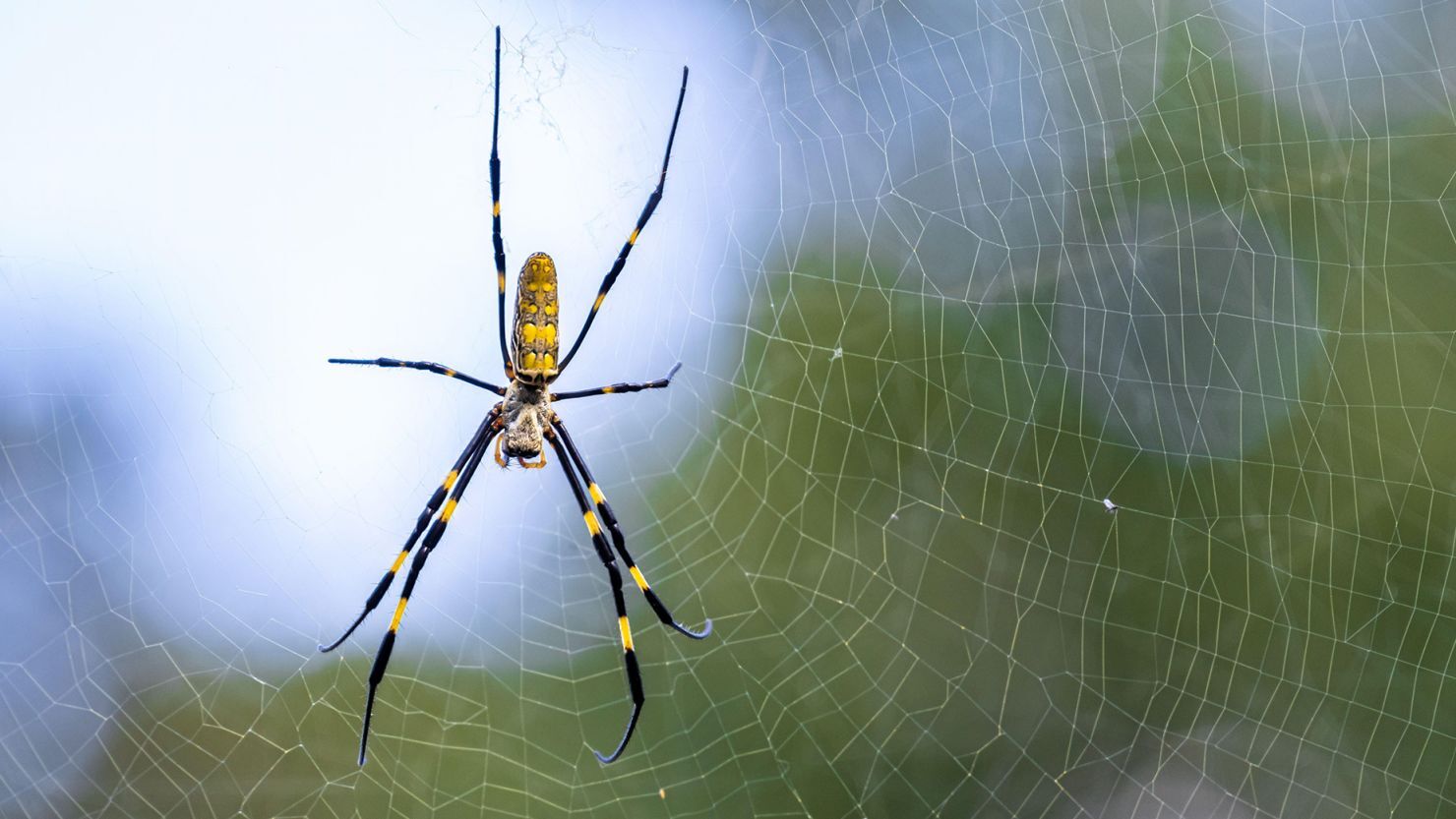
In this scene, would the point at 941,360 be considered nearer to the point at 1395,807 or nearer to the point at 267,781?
the point at 1395,807

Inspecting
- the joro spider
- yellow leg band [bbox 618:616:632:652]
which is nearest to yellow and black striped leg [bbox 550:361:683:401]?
the joro spider

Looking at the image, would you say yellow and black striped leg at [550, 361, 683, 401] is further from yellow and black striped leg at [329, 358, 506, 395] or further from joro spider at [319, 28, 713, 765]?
yellow and black striped leg at [329, 358, 506, 395]

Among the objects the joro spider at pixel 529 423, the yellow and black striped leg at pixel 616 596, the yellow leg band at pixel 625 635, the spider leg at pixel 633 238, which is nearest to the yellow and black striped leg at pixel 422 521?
the joro spider at pixel 529 423

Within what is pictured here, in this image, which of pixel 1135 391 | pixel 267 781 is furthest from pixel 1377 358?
pixel 267 781

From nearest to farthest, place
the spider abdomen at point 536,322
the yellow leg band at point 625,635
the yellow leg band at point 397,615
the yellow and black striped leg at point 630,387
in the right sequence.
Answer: the yellow leg band at point 397,615 → the spider abdomen at point 536,322 → the yellow leg band at point 625,635 → the yellow and black striped leg at point 630,387

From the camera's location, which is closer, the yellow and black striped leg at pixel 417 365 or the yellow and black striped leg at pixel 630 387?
the yellow and black striped leg at pixel 417 365

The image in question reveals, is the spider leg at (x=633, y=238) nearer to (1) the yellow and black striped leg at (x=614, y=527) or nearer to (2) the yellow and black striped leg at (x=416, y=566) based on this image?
(1) the yellow and black striped leg at (x=614, y=527)

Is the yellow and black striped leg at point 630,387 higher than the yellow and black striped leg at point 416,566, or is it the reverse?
the yellow and black striped leg at point 630,387

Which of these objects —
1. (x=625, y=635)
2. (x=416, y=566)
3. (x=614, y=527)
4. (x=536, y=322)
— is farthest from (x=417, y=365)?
(x=625, y=635)
